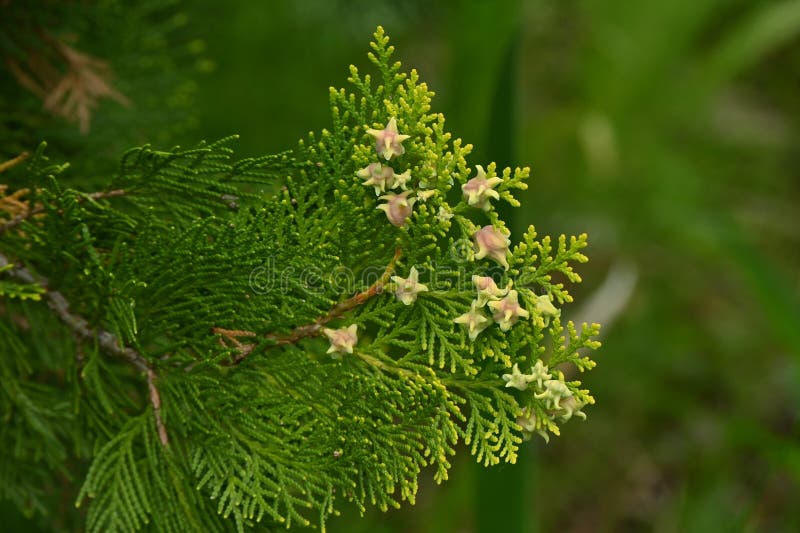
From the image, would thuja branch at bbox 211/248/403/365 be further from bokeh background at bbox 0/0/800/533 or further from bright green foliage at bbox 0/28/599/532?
bokeh background at bbox 0/0/800/533

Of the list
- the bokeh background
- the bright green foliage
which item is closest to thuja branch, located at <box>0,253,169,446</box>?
the bright green foliage

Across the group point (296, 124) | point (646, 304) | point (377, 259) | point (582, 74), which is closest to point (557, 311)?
point (377, 259)

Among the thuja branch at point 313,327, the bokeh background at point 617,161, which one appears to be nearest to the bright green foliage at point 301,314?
the thuja branch at point 313,327

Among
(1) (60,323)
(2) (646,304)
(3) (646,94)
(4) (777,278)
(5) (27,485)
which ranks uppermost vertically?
(3) (646,94)

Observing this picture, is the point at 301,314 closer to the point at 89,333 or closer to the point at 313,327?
the point at 313,327

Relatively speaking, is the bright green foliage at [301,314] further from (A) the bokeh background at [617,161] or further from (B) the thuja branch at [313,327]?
(A) the bokeh background at [617,161]

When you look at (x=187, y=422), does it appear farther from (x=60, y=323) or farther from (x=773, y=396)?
(x=773, y=396)
